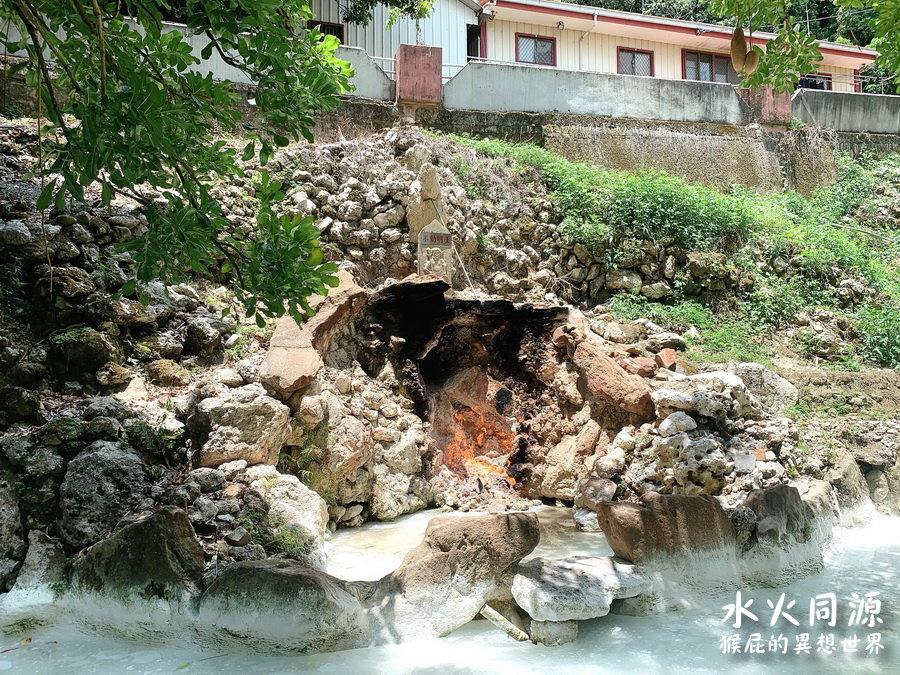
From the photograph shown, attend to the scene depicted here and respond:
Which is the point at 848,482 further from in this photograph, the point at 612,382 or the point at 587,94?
the point at 587,94

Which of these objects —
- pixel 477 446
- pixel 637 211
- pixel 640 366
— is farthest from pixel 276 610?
pixel 637 211

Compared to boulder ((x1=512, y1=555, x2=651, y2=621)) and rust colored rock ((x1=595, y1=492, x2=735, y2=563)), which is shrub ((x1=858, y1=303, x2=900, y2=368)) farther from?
boulder ((x1=512, y1=555, x2=651, y2=621))

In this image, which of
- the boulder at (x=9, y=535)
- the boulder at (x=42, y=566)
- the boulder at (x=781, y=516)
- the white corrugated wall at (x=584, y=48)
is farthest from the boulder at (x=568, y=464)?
the white corrugated wall at (x=584, y=48)

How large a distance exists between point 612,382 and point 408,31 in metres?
10.7

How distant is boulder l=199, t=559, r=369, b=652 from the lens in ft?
10.8

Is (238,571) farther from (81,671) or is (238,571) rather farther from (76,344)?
(76,344)

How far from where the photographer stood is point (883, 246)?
431 inches

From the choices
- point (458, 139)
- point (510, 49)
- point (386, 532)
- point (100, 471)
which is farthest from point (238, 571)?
point (510, 49)

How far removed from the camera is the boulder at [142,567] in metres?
3.39

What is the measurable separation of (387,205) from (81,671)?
6.32 m

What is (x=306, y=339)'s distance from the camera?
18.2 feet

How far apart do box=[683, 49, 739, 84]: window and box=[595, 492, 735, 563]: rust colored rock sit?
15.5m

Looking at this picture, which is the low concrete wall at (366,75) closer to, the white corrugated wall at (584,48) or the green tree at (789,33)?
the white corrugated wall at (584,48)

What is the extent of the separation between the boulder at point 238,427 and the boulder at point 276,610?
4.27 ft
